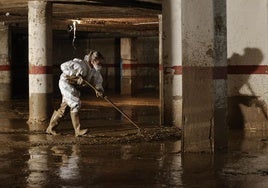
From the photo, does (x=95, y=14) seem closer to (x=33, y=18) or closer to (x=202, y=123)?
(x=33, y=18)

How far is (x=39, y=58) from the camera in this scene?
1320 cm

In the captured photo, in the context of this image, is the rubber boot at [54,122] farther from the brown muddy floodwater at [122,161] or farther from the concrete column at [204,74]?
the concrete column at [204,74]

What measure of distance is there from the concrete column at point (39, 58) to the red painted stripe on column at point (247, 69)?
15.2 ft

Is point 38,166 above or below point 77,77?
below

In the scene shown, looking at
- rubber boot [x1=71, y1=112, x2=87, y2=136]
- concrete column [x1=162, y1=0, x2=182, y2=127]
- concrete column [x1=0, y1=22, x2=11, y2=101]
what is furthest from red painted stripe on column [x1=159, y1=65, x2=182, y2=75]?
concrete column [x1=0, y1=22, x2=11, y2=101]

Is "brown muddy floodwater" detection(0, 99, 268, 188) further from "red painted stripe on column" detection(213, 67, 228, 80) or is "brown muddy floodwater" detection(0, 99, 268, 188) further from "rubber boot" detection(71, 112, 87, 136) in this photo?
"red painted stripe on column" detection(213, 67, 228, 80)

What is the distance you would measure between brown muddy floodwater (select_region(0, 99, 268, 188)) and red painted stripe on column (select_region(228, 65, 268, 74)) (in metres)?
1.35

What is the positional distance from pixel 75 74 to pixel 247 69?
3809 mm

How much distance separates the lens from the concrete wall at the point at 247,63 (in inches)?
451

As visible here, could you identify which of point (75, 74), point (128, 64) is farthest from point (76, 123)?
point (128, 64)

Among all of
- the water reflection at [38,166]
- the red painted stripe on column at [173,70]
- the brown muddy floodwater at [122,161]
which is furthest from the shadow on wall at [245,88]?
the water reflection at [38,166]

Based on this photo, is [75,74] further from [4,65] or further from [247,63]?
[4,65]

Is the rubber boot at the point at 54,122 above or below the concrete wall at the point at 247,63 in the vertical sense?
below

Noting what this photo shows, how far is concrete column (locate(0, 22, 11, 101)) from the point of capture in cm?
2277
